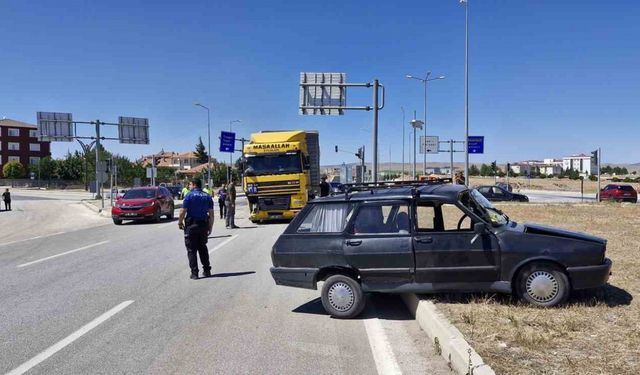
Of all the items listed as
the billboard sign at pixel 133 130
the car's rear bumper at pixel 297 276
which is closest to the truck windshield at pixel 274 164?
the car's rear bumper at pixel 297 276

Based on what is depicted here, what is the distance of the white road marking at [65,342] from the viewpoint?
4883 millimetres

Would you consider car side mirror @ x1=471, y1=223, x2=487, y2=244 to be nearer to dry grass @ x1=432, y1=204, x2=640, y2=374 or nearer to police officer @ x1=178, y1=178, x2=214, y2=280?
dry grass @ x1=432, y1=204, x2=640, y2=374

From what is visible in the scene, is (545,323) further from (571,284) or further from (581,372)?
(581,372)

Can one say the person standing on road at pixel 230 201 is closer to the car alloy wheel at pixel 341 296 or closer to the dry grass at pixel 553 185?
the car alloy wheel at pixel 341 296

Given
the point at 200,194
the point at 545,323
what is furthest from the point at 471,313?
the point at 200,194

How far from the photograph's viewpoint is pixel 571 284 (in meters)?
6.23

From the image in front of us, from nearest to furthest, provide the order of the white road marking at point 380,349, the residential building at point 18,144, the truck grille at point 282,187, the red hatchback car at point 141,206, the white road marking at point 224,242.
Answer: the white road marking at point 380,349
the white road marking at point 224,242
the truck grille at point 282,187
the red hatchback car at point 141,206
the residential building at point 18,144

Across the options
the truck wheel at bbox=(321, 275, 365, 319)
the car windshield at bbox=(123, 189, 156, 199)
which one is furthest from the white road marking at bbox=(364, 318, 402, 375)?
the car windshield at bbox=(123, 189, 156, 199)

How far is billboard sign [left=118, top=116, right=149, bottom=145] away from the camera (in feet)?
135

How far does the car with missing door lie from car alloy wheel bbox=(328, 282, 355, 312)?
1 cm

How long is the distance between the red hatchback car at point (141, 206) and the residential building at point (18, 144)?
96.6 metres

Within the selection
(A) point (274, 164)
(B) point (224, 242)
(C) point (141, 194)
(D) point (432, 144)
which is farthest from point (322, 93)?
(D) point (432, 144)

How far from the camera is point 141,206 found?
23.5 metres

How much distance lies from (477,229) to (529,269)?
75 centimetres
